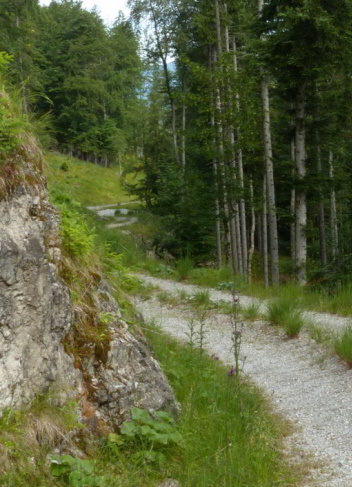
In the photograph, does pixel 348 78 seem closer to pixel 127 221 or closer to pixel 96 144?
pixel 127 221

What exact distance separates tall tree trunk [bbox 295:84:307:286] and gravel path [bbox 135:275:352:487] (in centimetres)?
414

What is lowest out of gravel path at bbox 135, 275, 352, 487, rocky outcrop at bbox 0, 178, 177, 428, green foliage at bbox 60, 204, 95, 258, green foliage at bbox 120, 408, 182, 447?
gravel path at bbox 135, 275, 352, 487

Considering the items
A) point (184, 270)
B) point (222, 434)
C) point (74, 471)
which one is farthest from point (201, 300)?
point (74, 471)

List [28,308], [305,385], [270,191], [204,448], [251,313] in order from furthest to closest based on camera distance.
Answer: [270,191] < [251,313] < [305,385] < [204,448] < [28,308]

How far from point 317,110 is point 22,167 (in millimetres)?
13333

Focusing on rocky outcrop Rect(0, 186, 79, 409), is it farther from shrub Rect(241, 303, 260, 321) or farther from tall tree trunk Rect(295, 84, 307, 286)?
tall tree trunk Rect(295, 84, 307, 286)

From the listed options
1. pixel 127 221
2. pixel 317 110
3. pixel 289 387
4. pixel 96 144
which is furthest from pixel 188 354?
pixel 96 144

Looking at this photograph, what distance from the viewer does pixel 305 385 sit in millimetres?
6125

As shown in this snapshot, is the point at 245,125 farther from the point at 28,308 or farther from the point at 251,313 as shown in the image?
the point at 28,308

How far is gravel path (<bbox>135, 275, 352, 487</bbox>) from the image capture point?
14.4ft

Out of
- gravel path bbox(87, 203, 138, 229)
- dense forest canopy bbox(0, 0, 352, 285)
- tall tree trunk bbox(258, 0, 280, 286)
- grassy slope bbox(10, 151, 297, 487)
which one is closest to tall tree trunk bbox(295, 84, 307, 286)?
dense forest canopy bbox(0, 0, 352, 285)

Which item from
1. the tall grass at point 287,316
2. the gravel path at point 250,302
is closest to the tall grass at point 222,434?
the tall grass at point 287,316

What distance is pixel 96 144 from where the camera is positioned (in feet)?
152

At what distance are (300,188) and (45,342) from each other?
10.7 m
